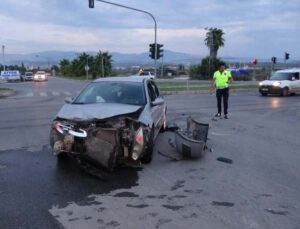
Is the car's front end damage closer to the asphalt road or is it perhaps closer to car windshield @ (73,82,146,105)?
the asphalt road

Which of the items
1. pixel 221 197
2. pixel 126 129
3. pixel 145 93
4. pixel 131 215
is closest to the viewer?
pixel 131 215

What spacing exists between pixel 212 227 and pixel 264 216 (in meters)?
0.76

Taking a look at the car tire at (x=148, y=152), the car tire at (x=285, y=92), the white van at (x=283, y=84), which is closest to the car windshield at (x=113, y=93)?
the car tire at (x=148, y=152)

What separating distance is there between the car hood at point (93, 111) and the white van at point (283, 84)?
22967 millimetres

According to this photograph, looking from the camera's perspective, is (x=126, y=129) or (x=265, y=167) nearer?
(x=126, y=129)

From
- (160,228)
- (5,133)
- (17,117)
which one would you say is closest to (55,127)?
(160,228)

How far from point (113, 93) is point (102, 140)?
2092 mm

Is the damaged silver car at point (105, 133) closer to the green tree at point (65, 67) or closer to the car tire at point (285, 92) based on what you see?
the car tire at point (285, 92)

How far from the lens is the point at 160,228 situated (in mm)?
4941

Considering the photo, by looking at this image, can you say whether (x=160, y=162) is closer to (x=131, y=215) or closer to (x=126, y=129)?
(x=126, y=129)

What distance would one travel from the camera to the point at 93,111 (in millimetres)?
7906

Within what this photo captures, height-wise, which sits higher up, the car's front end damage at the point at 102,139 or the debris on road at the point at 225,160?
the car's front end damage at the point at 102,139

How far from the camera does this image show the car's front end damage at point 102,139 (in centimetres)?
731

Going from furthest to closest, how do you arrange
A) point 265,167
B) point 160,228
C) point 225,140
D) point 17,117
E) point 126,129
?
point 17,117 < point 225,140 < point 265,167 < point 126,129 < point 160,228
